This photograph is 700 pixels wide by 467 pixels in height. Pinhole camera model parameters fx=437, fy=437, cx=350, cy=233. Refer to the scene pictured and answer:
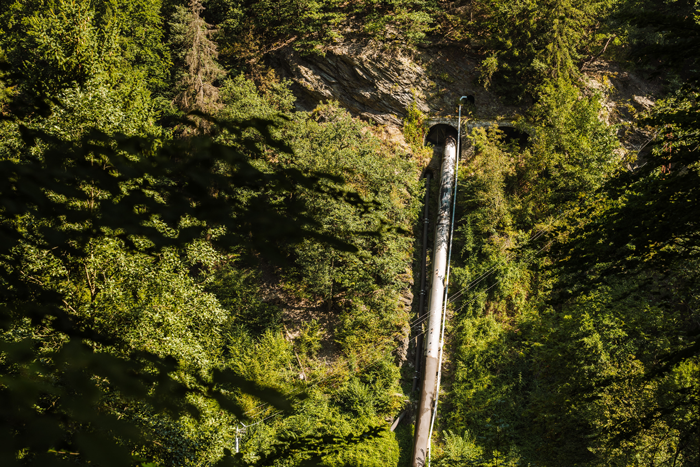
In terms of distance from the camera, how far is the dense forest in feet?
4.01

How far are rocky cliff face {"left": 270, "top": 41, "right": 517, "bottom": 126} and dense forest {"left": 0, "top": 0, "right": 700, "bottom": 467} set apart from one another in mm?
284

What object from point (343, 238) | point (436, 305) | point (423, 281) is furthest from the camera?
point (423, 281)

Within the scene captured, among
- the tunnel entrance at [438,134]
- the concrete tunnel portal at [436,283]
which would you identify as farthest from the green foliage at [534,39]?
the tunnel entrance at [438,134]

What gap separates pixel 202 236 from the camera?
1148 mm

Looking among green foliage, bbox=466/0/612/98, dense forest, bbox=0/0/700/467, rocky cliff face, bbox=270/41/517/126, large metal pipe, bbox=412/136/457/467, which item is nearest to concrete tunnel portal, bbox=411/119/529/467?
large metal pipe, bbox=412/136/457/467

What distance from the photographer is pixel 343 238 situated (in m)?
2.03

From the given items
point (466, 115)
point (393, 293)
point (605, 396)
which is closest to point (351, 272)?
point (393, 293)

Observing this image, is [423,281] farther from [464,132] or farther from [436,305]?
[464,132]

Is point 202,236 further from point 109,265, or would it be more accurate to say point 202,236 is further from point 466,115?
point 466,115

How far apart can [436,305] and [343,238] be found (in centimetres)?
1024

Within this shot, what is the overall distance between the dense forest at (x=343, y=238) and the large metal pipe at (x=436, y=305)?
0.44 m

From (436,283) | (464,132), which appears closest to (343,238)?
(436,283)

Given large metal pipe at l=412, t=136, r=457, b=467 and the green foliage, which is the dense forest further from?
large metal pipe at l=412, t=136, r=457, b=467

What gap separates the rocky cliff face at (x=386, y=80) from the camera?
14914 millimetres
